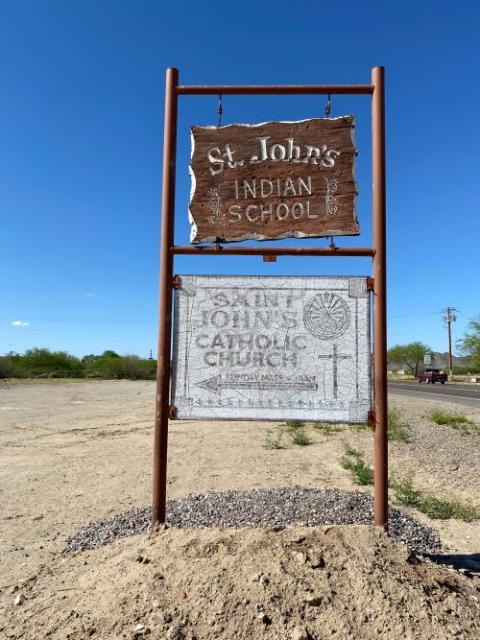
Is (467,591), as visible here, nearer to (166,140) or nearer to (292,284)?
(292,284)

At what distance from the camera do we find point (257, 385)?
4.10 metres

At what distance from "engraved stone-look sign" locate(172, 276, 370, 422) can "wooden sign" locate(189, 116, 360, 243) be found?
48 centimetres

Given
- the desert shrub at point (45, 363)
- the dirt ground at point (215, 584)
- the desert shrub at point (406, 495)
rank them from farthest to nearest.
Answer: the desert shrub at point (45, 363)
the desert shrub at point (406, 495)
the dirt ground at point (215, 584)

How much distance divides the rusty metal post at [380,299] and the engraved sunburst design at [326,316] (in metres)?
0.27

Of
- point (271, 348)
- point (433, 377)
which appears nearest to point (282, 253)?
point (271, 348)

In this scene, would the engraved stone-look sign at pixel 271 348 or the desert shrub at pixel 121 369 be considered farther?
the desert shrub at pixel 121 369

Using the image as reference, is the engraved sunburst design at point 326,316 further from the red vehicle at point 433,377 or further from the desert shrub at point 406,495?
the red vehicle at point 433,377

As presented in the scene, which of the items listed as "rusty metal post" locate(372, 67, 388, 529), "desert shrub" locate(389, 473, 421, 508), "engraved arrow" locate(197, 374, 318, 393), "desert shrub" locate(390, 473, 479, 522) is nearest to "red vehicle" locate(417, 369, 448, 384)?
"desert shrub" locate(389, 473, 421, 508)

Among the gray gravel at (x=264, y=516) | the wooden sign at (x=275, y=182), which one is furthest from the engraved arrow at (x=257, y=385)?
the gray gravel at (x=264, y=516)

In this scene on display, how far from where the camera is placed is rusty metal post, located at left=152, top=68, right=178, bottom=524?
13.3 ft

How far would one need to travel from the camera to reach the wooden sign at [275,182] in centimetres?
423

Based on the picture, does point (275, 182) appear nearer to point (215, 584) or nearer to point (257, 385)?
point (257, 385)

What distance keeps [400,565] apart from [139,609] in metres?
1.78

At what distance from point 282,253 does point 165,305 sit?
1.09 metres
